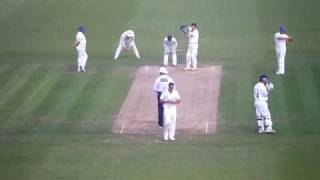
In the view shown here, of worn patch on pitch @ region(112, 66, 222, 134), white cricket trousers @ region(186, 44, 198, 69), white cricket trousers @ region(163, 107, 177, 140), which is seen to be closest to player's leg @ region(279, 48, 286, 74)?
worn patch on pitch @ region(112, 66, 222, 134)

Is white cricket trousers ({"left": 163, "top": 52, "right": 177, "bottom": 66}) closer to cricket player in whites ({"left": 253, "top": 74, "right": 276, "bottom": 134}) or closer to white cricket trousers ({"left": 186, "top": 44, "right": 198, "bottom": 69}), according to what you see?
white cricket trousers ({"left": 186, "top": 44, "right": 198, "bottom": 69})

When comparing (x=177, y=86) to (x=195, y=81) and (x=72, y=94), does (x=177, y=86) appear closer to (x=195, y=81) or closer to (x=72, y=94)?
(x=195, y=81)

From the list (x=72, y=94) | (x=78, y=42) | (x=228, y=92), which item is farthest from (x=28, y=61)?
(x=228, y=92)

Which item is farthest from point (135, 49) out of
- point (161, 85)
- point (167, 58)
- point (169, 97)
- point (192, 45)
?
point (169, 97)

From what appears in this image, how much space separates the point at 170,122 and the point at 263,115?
112 inches

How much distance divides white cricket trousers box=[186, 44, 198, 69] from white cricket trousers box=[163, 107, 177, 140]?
904cm

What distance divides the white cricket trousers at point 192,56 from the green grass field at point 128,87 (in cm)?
129

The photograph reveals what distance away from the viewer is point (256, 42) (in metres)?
42.1

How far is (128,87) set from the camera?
3338 centimetres

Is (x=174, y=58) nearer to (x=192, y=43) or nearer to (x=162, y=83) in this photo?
(x=192, y=43)

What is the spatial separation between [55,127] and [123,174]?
21.8ft

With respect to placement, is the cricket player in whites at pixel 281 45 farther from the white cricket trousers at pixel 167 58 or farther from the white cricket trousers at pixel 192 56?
the white cricket trousers at pixel 167 58

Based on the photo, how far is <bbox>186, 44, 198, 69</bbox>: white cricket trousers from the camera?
3528 cm

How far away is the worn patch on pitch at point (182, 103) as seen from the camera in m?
28.4
